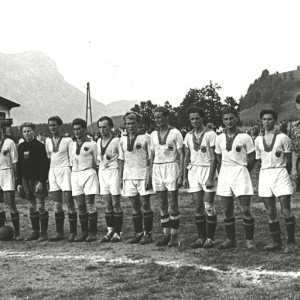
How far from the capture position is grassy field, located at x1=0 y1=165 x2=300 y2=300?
5535 millimetres

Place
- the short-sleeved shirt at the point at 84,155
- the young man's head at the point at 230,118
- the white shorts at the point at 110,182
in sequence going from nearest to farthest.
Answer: the young man's head at the point at 230,118 → the white shorts at the point at 110,182 → the short-sleeved shirt at the point at 84,155

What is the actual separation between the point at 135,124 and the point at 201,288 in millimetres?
3348

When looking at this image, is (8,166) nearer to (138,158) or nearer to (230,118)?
(138,158)

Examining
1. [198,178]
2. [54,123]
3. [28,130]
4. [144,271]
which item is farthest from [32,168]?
[144,271]

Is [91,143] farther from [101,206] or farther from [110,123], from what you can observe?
[101,206]

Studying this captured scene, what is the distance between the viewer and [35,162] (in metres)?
8.88

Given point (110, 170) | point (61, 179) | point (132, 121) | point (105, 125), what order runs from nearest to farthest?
point (132, 121) < point (105, 125) < point (110, 170) < point (61, 179)

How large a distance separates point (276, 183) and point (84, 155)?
3.14 m

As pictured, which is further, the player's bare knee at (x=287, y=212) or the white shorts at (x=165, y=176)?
the white shorts at (x=165, y=176)

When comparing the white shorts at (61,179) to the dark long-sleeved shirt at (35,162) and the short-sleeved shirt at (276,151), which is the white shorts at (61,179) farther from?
the short-sleeved shirt at (276,151)

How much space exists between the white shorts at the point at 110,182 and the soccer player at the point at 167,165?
0.72m

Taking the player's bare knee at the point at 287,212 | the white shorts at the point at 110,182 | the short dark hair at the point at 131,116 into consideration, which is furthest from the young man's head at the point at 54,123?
the player's bare knee at the point at 287,212

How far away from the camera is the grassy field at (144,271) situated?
18.2 feet

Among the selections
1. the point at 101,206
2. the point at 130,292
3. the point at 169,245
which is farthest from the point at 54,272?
the point at 101,206
